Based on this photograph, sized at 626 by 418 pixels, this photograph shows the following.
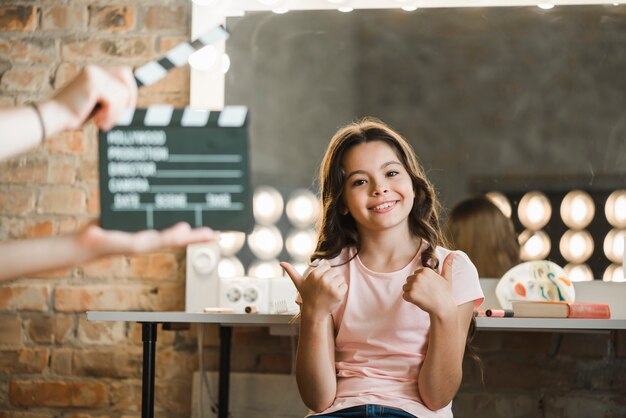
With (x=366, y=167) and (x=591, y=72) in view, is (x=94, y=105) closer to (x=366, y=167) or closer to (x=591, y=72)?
(x=366, y=167)

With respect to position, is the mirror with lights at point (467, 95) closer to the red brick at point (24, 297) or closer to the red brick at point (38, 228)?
the red brick at point (38, 228)

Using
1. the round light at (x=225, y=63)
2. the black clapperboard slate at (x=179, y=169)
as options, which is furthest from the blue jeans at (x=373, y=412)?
the round light at (x=225, y=63)

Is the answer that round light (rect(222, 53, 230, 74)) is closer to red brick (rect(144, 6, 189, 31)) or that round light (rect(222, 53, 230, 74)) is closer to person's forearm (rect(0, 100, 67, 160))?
red brick (rect(144, 6, 189, 31))

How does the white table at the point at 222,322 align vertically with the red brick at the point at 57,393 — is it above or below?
above

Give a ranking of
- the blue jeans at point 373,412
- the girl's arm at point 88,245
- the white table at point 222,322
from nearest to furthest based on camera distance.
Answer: the girl's arm at point 88,245 → the blue jeans at point 373,412 → the white table at point 222,322

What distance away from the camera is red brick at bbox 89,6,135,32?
252 centimetres

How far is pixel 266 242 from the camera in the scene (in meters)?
2.38

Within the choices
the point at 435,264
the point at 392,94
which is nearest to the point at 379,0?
the point at 392,94

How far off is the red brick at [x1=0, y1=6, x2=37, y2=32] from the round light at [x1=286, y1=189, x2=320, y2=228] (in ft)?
3.41

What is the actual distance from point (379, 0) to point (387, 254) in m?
1.08

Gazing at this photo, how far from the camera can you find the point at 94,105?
69 centimetres

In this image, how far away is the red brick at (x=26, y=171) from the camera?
2.51m

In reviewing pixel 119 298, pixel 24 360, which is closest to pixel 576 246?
pixel 119 298

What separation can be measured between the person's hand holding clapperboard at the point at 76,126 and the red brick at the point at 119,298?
1.74 m
